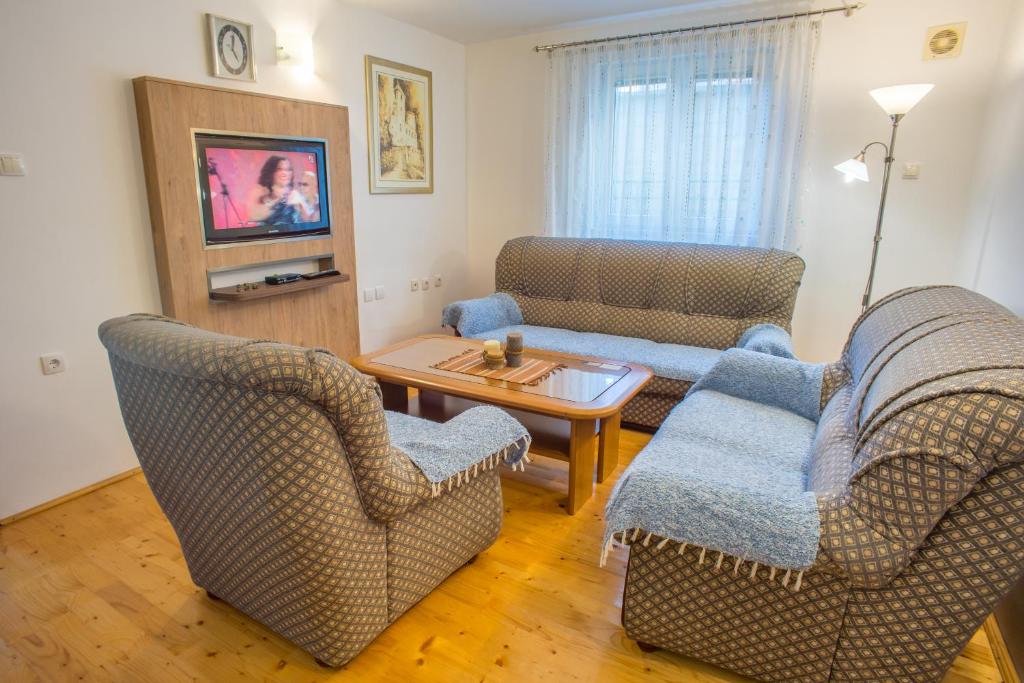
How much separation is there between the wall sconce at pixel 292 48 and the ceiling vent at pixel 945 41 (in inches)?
141

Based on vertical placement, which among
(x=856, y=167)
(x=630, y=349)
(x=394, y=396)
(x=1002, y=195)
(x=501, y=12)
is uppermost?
(x=501, y=12)

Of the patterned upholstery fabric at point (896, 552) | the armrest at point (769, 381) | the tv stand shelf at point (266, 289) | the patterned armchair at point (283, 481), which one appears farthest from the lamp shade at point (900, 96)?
the tv stand shelf at point (266, 289)

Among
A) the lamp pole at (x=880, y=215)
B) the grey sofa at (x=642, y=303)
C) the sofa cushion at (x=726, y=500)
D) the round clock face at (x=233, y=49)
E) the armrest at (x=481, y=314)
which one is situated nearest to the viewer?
the sofa cushion at (x=726, y=500)

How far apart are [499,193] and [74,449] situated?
136 inches

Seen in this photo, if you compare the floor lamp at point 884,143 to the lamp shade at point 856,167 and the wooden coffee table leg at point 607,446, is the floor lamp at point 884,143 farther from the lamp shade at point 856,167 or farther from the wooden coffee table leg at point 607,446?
the wooden coffee table leg at point 607,446

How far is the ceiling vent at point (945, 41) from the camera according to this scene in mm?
3199

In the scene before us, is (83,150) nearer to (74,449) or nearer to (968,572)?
(74,449)

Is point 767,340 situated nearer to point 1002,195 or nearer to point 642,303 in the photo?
point 642,303

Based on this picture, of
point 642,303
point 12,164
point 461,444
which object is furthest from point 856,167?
point 12,164

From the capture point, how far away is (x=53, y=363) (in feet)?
8.28

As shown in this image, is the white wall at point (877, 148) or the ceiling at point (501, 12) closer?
the white wall at point (877, 148)

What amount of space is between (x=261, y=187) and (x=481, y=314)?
153cm

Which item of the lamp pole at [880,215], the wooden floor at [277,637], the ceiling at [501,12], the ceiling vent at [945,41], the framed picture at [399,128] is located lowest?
the wooden floor at [277,637]

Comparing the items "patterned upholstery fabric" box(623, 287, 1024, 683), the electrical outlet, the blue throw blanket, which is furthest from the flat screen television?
"patterned upholstery fabric" box(623, 287, 1024, 683)
